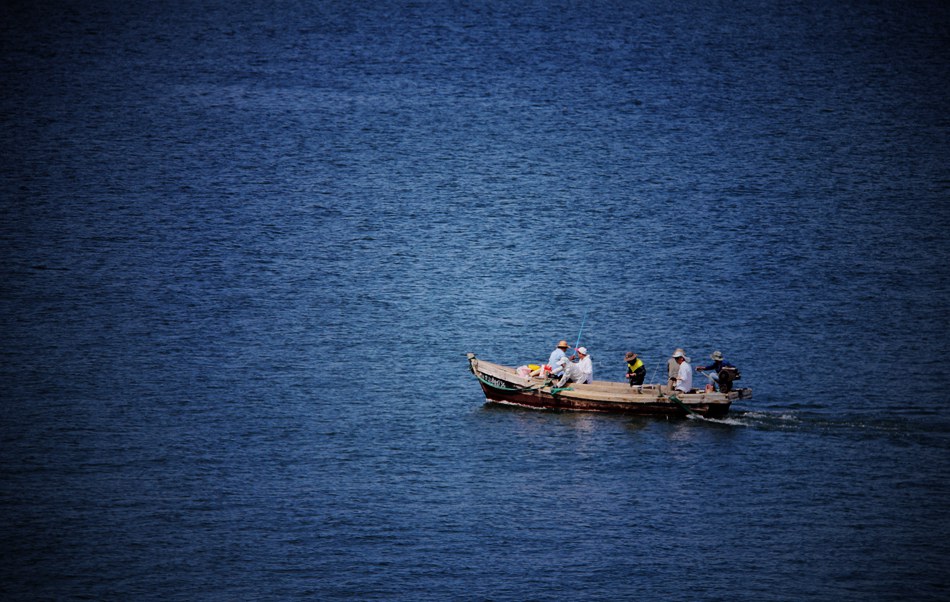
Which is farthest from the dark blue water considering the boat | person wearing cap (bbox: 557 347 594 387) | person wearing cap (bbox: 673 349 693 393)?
person wearing cap (bbox: 557 347 594 387)

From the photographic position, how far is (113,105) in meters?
80.0

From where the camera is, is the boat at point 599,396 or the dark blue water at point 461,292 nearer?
the dark blue water at point 461,292

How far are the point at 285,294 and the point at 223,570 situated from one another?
24.7 m

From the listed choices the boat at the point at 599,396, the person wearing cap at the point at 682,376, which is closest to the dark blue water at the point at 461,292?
the boat at the point at 599,396

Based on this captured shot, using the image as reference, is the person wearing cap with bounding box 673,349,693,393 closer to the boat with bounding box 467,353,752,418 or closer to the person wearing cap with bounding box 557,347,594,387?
the boat with bounding box 467,353,752,418

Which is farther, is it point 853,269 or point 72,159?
point 72,159

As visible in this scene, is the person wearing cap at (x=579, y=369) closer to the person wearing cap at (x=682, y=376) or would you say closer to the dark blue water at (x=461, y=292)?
the dark blue water at (x=461, y=292)

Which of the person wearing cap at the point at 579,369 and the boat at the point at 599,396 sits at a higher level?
the person wearing cap at the point at 579,369

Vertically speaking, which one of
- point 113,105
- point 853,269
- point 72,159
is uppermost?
point 113,105

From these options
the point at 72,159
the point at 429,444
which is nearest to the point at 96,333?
the point at 429,444

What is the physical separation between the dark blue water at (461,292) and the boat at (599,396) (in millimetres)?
444

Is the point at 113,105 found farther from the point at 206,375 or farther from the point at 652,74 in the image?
the point at 206,375

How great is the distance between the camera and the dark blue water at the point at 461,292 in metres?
31.2

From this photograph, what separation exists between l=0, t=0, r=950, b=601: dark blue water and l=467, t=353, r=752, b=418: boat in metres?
0.44
